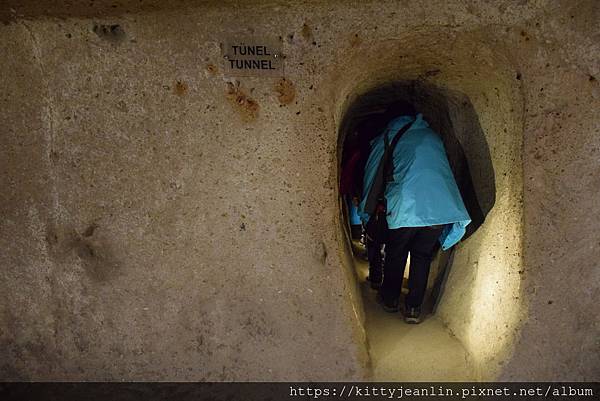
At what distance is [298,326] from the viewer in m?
1.86

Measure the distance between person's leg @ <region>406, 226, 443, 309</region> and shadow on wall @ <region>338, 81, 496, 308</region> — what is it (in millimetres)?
198

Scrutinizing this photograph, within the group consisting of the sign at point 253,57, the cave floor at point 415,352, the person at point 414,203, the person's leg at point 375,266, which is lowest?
the cave floor at point 415,352

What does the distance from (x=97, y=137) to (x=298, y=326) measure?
121cm

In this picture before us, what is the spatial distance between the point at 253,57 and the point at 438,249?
1.76 m

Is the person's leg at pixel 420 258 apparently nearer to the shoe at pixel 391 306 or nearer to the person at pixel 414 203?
the person at pixel 414 203

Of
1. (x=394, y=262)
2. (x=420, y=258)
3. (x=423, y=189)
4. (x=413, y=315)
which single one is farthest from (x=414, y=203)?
(x=413, y=315)

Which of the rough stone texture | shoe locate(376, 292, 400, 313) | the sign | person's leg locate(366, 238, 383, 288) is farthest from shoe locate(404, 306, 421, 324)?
the sign

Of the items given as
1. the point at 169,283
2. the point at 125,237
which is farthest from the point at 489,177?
the point at 125,237

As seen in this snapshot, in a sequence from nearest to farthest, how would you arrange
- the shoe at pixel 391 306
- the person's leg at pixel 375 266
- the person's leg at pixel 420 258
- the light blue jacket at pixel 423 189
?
the light blue jacket at pixel 423 189 → the person's leg at pixel 420 258 → the shoe at pixel 391 306 → the person's leg at pixel 375 266

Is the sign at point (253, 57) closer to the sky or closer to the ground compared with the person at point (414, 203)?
closer to the sky

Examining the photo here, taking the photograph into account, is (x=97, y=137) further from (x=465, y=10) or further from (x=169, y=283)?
(x=465, y=10)

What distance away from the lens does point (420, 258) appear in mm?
2299

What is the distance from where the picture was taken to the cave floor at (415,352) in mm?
2002

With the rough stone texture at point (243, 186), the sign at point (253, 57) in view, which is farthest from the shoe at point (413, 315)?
the sign at point (253, 57)
